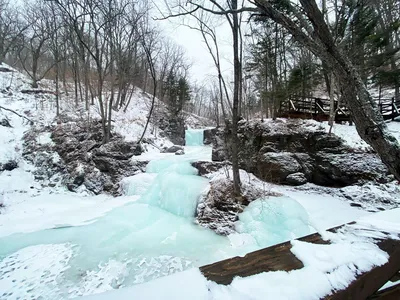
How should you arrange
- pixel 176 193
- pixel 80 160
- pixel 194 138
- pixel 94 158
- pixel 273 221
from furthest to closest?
pixel 194 138, pixel 94 158, pixel 80 160, pixel 176 193, pixel 273 221

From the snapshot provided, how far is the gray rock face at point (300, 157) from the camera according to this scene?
21.2 ft

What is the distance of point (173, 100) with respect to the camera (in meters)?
20.0

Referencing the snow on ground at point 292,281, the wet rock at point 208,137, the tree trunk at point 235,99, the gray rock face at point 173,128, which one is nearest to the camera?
the snow on ground at point 292,281

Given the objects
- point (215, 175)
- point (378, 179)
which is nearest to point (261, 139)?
point (215, 175)

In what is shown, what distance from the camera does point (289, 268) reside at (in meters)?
0.77

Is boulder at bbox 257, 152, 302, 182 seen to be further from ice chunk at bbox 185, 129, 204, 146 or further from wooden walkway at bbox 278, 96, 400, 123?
ice chunk at bbox 185, 129, 204, 146

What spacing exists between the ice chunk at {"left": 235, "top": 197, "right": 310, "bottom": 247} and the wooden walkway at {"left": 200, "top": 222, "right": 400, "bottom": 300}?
363 centimetres

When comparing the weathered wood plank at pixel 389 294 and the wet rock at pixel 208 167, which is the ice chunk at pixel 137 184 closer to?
the wet rock at pixel 208 167

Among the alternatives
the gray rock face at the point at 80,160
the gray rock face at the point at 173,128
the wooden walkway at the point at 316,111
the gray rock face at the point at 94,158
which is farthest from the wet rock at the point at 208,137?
the gray rock face at the point at 80,160

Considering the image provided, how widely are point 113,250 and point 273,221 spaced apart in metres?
3.68

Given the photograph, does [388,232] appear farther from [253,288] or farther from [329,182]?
[329,182]

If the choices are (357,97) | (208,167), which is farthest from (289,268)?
(208,167)

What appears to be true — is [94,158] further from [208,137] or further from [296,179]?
[208,137]

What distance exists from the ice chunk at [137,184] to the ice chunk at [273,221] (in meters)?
4.31
